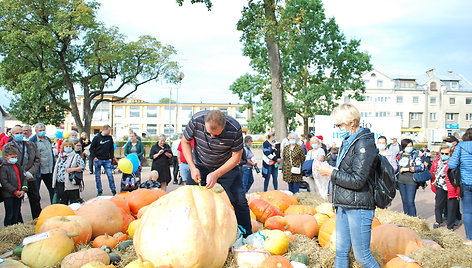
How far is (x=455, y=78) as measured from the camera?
66.6 metres

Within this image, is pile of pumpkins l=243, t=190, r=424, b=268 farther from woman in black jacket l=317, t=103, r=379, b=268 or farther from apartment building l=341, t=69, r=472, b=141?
apartment building l=341, t=69, r=472, b=141

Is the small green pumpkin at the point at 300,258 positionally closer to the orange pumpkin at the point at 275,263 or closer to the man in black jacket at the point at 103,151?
the orange pumpkin at the point at 275,263

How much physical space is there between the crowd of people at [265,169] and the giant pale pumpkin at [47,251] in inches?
55.2

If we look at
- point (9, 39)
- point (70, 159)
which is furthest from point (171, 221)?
point (9, 39)

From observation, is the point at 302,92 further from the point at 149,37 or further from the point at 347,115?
the point at 347,115

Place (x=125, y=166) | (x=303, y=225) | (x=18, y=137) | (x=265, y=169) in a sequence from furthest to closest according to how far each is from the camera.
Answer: (x=265, y=169), (x=125, y=166), (x=18, y=137), (x=303, y=225)

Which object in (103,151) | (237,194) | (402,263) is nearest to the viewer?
(402,263)

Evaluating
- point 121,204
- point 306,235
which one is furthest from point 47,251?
point 306,235

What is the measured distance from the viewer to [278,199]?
6.17 meters

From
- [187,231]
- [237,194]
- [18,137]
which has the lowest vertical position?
[187,231]

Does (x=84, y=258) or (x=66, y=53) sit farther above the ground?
(x=66, y=53)

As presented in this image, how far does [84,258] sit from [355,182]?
236 cm

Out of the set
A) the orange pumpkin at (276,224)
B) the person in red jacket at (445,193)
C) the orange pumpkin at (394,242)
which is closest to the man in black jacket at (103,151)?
the orange pumpkin at (276,224)

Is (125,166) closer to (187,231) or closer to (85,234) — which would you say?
(85,234)
